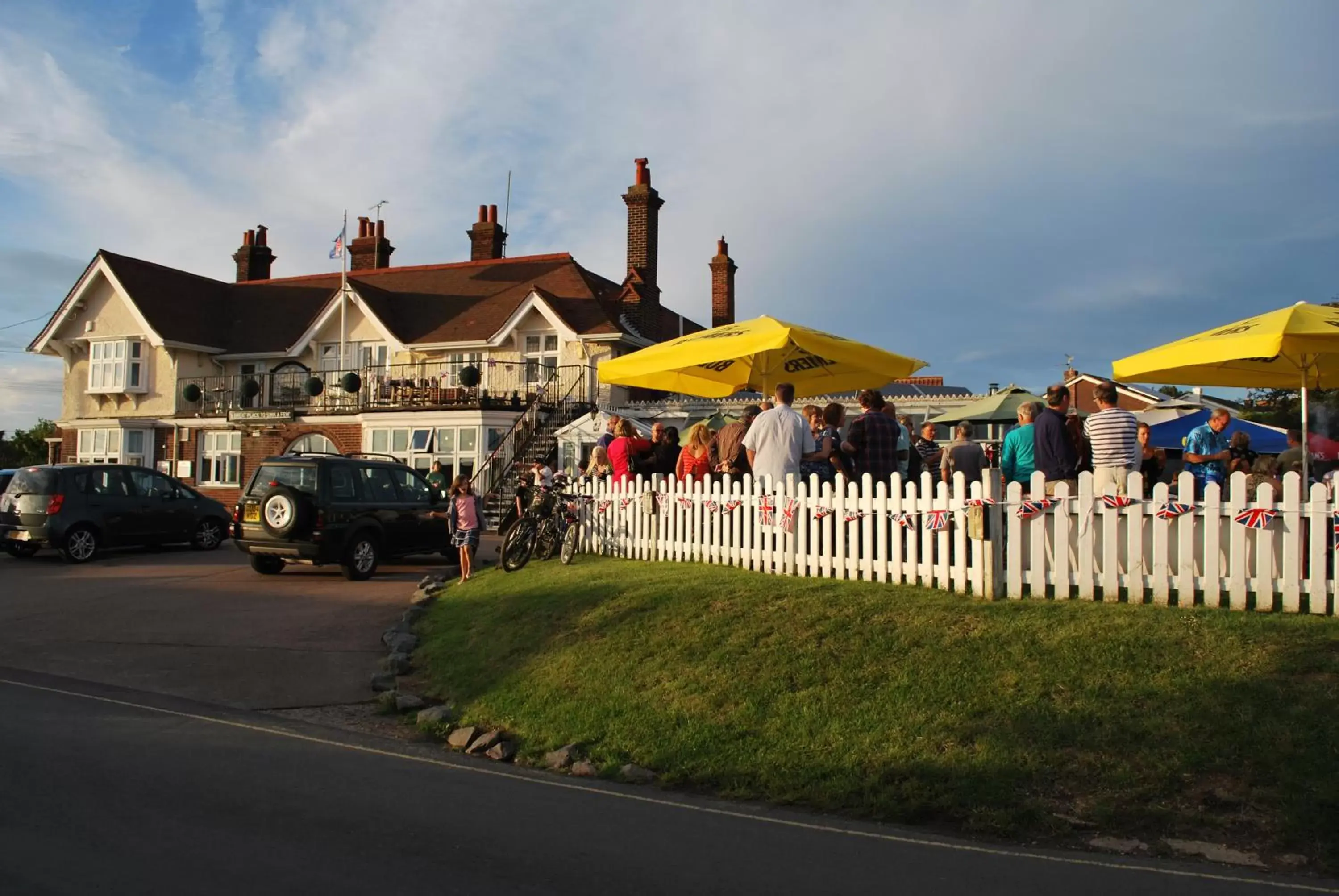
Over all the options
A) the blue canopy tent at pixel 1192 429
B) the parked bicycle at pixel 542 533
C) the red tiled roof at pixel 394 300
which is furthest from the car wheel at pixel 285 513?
the red tiled roof at pixel 394 300

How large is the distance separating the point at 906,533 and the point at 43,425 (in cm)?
7641

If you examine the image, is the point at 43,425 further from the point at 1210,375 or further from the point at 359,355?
the point at 1210,375

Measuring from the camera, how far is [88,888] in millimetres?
4359

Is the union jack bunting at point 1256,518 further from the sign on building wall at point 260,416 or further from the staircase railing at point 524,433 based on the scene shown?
the sign on building wall at point 260,416

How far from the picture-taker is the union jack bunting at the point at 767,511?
1059 centimetres

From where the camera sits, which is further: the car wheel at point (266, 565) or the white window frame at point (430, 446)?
the white window frame at point (430, 446)

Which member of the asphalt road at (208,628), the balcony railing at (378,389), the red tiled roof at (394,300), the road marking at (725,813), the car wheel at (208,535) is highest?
the red tiled roof at (394,300)

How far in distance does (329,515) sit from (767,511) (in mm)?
6825

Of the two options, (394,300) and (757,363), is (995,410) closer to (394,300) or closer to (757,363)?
(757,363)

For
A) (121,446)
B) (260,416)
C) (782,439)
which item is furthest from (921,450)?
(121,446)

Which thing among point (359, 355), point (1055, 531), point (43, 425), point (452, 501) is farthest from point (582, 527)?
point (43, 425)

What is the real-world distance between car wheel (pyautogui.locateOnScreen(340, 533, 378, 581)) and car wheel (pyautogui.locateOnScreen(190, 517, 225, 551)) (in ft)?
19.8

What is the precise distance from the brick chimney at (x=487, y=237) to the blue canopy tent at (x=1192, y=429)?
25.9 meters

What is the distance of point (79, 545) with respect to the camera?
676 inches
